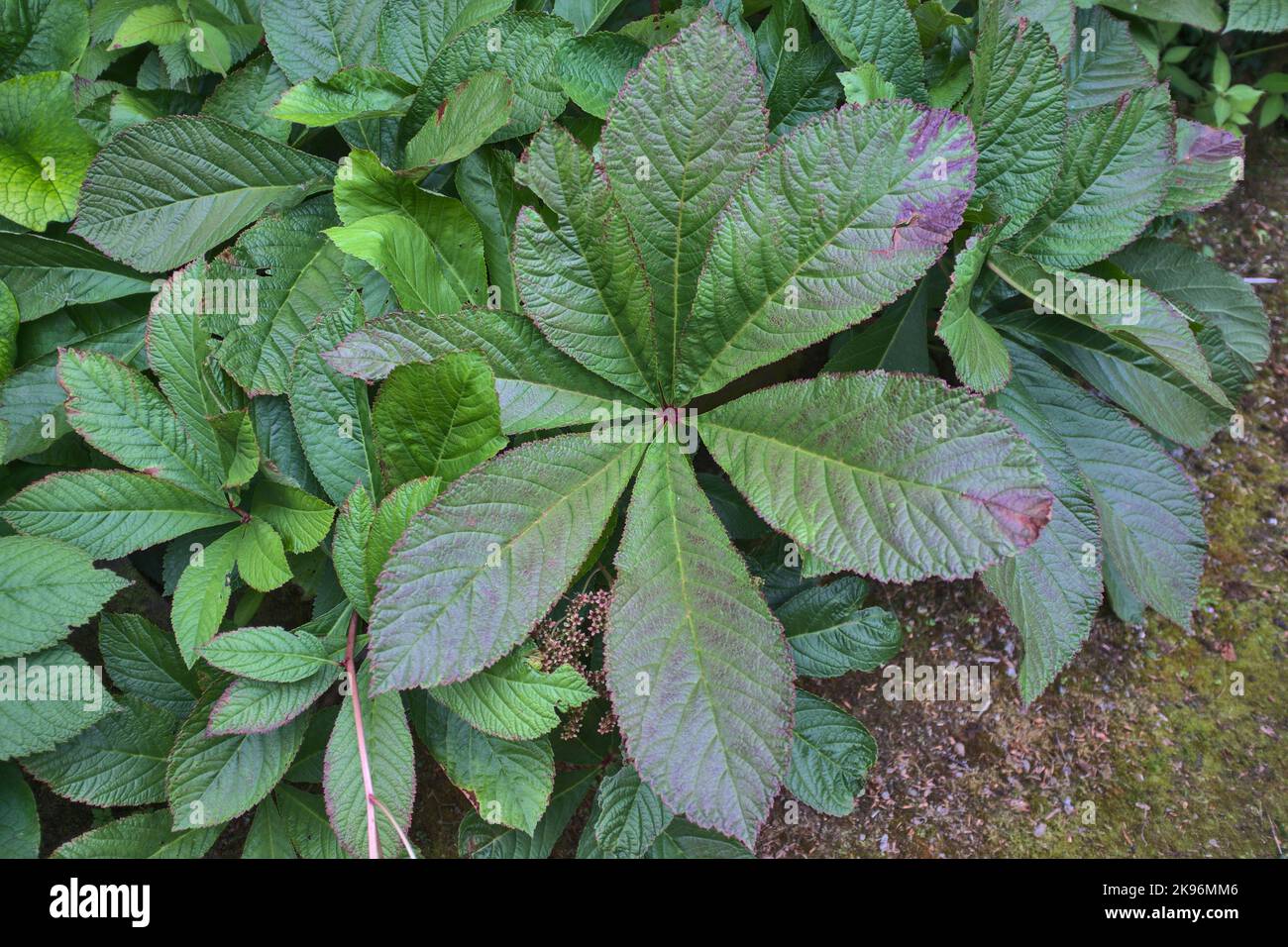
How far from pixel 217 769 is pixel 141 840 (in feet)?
0.62

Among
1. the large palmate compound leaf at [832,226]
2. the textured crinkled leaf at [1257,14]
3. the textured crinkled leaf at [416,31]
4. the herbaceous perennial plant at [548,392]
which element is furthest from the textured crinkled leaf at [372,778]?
the textured crinkled leaf at [1257,14]

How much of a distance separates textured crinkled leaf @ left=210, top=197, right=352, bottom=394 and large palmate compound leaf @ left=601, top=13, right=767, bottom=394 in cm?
54

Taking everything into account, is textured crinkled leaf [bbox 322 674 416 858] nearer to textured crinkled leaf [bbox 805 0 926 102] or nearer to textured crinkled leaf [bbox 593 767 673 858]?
textured crinkled leaf [bbox 593 767 673 858]

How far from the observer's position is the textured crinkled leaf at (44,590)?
1373mm

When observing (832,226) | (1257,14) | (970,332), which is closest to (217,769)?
(832,226)

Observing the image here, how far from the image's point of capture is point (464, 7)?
1677 millimetres

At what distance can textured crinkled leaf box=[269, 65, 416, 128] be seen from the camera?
1538 millimetres

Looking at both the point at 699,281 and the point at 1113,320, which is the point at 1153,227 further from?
the point at 699,281

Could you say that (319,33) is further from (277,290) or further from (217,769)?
(217,769)

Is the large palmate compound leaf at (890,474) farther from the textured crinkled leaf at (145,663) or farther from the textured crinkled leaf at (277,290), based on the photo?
the textured crinkled leaf at (145,663)

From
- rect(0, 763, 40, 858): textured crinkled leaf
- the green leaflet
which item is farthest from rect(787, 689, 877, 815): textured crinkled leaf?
rect(0, 763, 40, 858): textured crinkled leaf

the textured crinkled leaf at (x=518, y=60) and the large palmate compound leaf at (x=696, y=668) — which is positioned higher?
the textured crinkled leaf at (x=518, y=60)

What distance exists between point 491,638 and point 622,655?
175 mm

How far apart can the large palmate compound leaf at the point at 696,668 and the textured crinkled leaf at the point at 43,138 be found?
120cm
